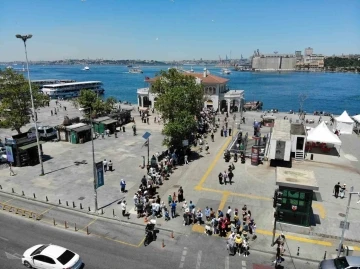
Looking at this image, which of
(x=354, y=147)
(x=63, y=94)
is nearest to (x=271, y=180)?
(x=354, y=147)

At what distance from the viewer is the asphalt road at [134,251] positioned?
52.4 ft

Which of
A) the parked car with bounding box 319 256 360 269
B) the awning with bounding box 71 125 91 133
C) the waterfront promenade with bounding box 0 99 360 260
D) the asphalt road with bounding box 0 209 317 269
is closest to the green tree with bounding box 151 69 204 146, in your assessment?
the waterfront promenade with bounding box 0 99 360 260

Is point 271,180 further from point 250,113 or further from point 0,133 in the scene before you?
point 0,133

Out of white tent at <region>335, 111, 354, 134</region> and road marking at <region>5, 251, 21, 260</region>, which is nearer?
road marking at <region>5, 251, 21, 260</region>

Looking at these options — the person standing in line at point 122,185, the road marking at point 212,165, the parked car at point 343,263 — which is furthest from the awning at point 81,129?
the parked car at point 343,263

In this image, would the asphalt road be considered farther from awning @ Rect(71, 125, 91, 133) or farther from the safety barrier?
awning @ Rect(71, 125, 91, 133)

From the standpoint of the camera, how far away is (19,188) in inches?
1008

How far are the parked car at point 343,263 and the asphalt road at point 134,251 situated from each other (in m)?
1.14

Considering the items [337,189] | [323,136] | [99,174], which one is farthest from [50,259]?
[323,136]

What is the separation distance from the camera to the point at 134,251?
56.0 ft

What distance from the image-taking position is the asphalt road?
1598 cm

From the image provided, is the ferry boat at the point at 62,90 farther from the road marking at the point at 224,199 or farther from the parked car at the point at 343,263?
the parked car at the point at 343,263

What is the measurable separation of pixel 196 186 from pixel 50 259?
14.1 m

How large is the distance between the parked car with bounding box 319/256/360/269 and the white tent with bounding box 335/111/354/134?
116 ft
